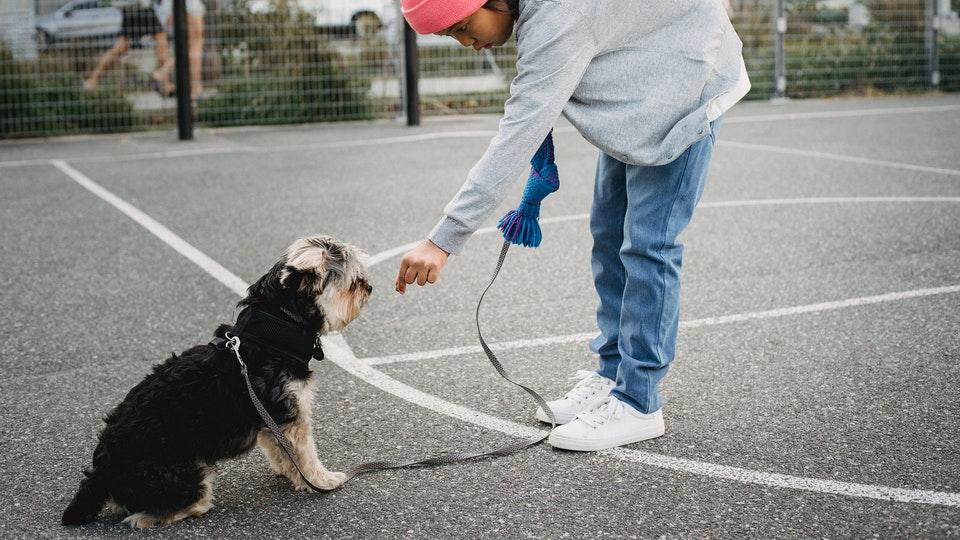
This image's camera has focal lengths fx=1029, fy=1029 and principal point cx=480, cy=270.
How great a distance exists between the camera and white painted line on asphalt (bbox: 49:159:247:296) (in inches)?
252

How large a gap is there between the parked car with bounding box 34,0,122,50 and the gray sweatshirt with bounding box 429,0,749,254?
1232cm

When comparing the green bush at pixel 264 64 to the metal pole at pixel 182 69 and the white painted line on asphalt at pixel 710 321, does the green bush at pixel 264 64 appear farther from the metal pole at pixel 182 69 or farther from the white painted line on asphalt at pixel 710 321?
the white painted line on asphalt at pixel 710 321

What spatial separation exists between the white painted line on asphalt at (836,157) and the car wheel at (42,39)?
359 inches

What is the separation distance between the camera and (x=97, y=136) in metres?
13.9

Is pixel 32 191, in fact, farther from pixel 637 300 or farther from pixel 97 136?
pixel 637 300

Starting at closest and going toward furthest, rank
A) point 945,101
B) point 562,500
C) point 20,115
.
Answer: point 562,500
point 20,115
point 945,101

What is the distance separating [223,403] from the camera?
334cm

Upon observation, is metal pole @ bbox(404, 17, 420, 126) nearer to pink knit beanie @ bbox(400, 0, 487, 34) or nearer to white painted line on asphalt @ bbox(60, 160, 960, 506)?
white painted line on asphalt @ bbox(60, 160, 960, 506)

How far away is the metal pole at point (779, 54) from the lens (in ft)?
Answer: 52.2

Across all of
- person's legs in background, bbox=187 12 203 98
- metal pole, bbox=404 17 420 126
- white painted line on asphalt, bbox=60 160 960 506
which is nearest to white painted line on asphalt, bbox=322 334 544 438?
white painted line on asphalt, bbox=60 160 960 506

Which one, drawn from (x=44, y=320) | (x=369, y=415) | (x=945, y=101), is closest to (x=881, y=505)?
(x=369, y=415)

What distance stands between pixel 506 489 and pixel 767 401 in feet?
4.33

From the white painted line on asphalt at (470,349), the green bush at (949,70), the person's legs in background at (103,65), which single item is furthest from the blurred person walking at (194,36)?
the green bush at (949,70)

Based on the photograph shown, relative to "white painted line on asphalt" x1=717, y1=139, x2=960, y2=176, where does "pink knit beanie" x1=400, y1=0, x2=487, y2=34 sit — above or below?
above
